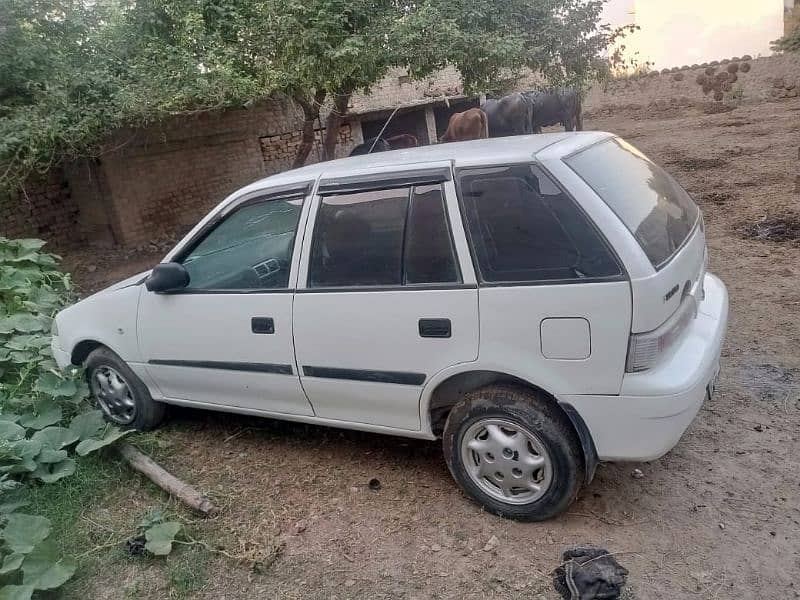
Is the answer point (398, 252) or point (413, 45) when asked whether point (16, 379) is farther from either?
point (413, 45)

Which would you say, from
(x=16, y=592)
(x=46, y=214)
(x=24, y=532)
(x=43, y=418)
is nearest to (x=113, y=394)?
(x=43, y=418)

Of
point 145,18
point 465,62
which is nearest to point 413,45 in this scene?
point 465,62

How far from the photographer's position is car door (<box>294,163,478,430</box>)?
296 cm

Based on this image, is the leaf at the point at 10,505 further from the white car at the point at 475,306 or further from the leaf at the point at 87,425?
the white car at the point at 475,306

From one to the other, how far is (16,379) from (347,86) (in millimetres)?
5926

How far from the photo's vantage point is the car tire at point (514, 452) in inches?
113

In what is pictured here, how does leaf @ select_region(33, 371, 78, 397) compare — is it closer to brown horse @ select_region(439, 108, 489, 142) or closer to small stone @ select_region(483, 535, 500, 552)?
small stone @ select_region(483, 535, 500, 552)

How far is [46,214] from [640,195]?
938 cm

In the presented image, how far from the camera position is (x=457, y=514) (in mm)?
3227

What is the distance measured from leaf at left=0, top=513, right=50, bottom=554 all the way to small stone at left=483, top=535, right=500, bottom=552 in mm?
2037

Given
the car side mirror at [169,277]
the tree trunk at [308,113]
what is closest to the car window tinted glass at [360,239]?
the car side mirror at [169,277]

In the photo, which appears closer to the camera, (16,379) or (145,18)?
(16,379)

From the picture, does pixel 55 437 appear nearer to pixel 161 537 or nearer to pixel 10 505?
pixel 10 505

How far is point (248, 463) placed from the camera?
392 centimetres
